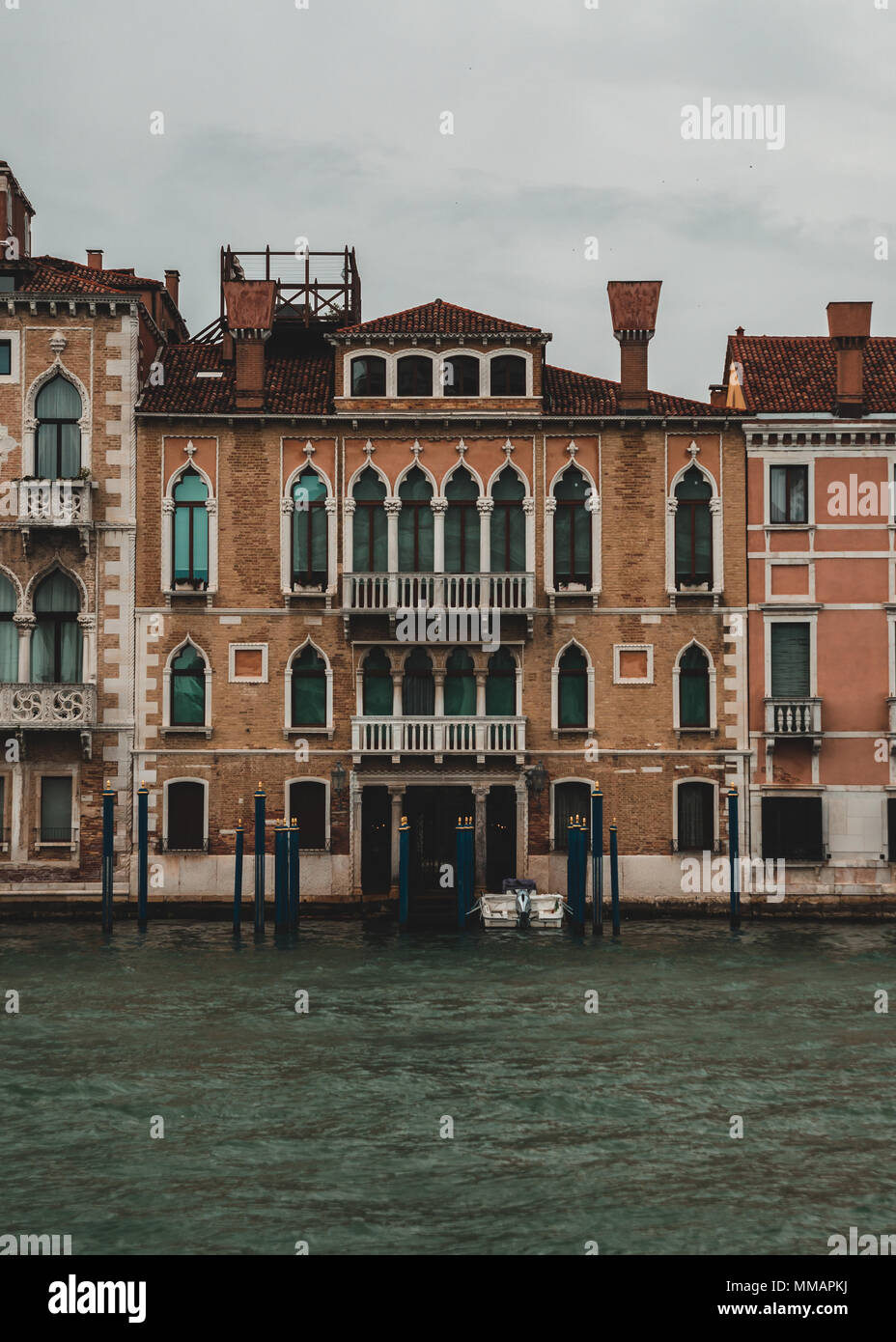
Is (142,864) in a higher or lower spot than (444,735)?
lower

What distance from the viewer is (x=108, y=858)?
100.0 ft

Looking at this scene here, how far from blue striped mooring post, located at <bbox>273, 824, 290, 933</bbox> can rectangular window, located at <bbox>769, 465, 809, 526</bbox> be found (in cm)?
1160

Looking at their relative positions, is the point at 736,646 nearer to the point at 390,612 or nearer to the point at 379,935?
the point at 390,612

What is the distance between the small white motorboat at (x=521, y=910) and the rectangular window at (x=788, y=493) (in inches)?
350

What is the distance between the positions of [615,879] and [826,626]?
6.88 m

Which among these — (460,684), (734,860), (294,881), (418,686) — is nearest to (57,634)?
(294,881)

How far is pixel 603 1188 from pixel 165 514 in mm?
19739

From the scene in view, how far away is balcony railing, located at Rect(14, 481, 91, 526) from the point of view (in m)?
31.9

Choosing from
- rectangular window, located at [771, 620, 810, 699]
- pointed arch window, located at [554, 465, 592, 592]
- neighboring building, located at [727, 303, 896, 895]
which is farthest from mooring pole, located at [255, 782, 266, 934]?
rectangular window, located at [771, 620, 810, 699]

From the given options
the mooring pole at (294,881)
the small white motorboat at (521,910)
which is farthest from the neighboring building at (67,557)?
the small white motorboat at (521,910)

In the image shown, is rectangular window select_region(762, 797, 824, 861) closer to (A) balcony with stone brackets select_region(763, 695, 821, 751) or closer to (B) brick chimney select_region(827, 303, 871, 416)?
(A) balcony with stone brackets select_region(763, 695, 821, 751)

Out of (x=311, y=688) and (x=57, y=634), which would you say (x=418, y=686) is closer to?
(x=311, y=688)

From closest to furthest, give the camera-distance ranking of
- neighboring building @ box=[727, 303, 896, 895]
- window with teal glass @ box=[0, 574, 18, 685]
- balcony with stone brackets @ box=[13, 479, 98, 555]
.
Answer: balcony with stone brackets @ box=[13, 479, 98, 555] → window with teal glass @ box=[0, 574, 18, 685] → neighboring building @ box=[727, 303, 896, 895]

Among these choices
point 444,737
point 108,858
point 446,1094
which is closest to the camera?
point 446,1094
